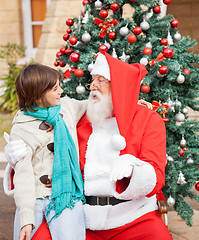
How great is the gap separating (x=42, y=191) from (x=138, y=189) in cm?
56

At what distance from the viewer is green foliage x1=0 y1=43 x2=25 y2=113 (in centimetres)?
739

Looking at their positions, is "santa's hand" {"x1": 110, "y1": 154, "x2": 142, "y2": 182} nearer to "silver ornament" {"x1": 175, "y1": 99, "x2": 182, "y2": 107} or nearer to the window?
"silver ornament" {"x1": 175, "y1": 99, "x2": 182, "y2": 107}

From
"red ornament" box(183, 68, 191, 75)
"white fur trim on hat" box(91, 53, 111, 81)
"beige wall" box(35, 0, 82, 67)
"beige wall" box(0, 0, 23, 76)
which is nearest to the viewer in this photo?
"white fur trim on hat" box(91, 53, 111, 81)

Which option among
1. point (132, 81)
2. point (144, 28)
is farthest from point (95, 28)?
point (132, 81)

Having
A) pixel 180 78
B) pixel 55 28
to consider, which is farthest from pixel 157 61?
pixel 55 28

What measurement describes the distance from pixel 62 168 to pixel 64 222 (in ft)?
0.99

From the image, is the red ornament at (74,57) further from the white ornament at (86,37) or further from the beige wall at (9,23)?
the beige wall at (9,23)

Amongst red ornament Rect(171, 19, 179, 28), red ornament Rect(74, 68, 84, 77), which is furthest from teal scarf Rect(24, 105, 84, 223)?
red ornament Rect(171, 19, 179, 28)

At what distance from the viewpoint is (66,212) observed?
1.94m

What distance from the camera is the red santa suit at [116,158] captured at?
202 centimetres

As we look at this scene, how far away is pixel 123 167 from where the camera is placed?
175 cm

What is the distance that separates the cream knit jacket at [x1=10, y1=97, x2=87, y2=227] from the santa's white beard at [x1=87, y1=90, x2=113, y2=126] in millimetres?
177

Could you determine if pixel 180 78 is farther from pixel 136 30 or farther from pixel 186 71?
pixel 136 30

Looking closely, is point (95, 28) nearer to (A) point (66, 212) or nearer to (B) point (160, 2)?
(B) point (160, 2)
